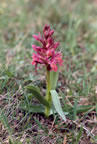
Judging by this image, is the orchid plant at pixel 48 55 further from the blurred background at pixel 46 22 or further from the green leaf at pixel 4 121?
the blurred background at pixel 46 22

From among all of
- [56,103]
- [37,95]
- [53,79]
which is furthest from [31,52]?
[56,103]

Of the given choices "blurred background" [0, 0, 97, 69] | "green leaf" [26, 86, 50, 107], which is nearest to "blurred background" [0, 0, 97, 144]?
"blurred background" [0, 0, 97, 69]

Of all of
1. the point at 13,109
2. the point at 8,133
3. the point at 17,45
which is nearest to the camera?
the point at 8,133

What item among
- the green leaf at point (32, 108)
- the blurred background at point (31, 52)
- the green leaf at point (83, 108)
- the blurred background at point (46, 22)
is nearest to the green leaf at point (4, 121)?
the blurred background at point (31, 52)


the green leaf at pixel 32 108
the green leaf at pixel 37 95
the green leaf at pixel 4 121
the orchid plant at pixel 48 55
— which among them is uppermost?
the orchid plant at pixel 48 55

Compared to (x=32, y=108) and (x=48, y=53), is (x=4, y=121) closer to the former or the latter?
(x=32, y=108)

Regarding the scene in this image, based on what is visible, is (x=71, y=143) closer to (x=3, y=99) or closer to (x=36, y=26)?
(x=3, y=99)

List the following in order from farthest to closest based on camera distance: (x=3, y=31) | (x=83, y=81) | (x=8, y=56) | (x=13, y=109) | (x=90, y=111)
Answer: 1. (x=3, y=31)
2. (x=8, y=56)
3. (x=83, y=81)
4. (x=90, y=111)
5. (x=13, y=109)

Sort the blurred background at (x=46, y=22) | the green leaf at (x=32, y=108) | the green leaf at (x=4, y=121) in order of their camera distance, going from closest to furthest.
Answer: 1. the green leaf at (x=4, y=121)
2. the green leaf at (x=32, y=108)
3. the blurred background at (x=46, y=22)

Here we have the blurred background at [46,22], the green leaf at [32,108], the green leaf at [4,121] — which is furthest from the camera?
the blurred background at [46,22]

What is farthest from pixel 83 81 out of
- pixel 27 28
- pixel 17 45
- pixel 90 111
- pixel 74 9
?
pixel 74 9

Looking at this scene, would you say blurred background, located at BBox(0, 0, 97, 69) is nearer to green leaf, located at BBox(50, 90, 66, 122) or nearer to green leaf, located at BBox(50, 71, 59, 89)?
green leaf, located at BBox(50, 71, 59, 89)
